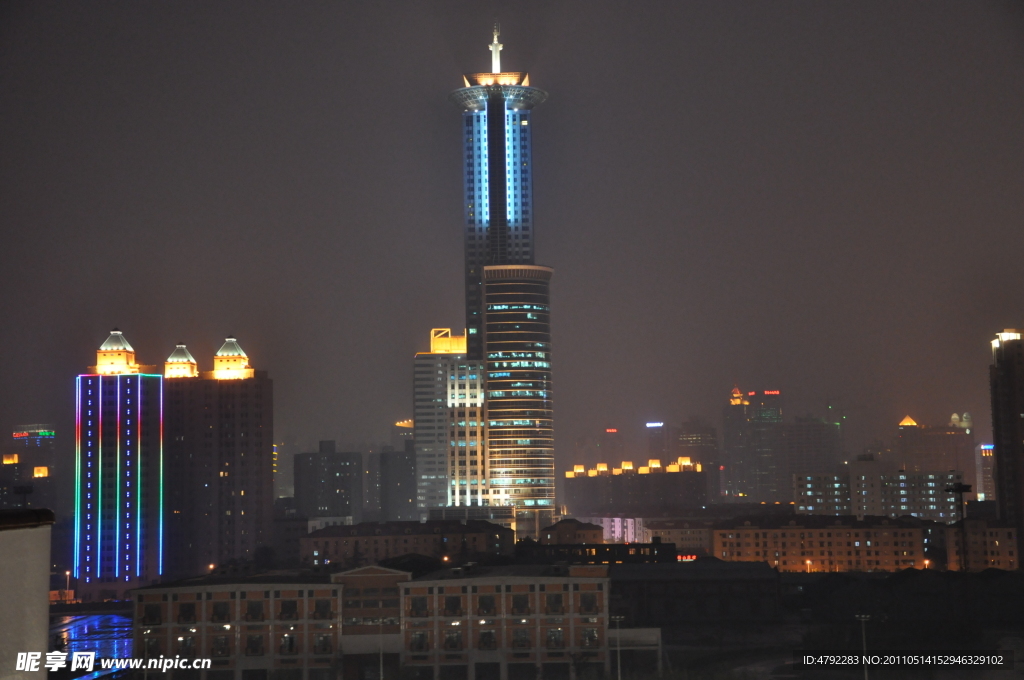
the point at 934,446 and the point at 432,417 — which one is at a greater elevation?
the point at 432,417

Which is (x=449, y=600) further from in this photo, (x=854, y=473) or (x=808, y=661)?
(x=854, y=473)

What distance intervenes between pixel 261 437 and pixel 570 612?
26.9 meters

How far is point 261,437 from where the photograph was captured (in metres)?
45.1

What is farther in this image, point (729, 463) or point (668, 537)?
point (729, 463)

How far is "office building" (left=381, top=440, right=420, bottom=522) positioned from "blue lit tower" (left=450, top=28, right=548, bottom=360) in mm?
14803

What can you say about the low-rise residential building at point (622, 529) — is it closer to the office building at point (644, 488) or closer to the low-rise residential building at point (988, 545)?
the office building at point (644, 488)

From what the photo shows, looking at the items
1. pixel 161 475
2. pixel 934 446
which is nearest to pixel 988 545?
pixel 161 475

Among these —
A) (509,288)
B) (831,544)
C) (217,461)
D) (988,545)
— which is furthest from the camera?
(509,288)

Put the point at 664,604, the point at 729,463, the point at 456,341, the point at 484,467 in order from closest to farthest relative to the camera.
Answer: the point at 664,604
the point at 484,467
the point at 456,341
the point at 729,463

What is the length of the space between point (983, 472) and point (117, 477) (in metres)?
54.7

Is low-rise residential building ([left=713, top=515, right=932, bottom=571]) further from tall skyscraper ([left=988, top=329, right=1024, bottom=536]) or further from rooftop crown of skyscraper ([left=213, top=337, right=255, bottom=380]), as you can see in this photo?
rooftop crown of skyscraper ([left=213, top=337, right=255, bottom=380])

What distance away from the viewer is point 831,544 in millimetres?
40375

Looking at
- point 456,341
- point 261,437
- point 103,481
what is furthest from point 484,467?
point 103,481

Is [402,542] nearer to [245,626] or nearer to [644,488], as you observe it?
[245,626]
